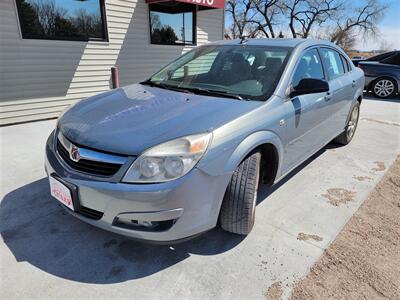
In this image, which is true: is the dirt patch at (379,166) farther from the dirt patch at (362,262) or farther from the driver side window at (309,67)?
the driver side window at (309,67)

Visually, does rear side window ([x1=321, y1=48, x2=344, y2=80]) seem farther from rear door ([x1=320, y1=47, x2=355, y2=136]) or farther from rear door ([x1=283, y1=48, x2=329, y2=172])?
rear door ([x1=283, y1=48, x2=329, y2=172])

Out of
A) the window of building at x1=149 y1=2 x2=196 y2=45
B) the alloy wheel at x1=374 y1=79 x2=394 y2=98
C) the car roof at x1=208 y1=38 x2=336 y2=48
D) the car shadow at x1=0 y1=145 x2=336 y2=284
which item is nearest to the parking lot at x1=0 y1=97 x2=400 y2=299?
the car shadow at x1=0 y1=145 x2=336 y2=284

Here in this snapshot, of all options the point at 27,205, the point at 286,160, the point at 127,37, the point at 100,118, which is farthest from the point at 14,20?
the point at 286,160

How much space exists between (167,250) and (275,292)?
2.72 feet

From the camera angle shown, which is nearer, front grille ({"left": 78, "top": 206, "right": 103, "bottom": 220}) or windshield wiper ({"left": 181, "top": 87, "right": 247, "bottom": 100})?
front grille ({"left": 78, "top": 206, "right": 103, "bottom": 220})

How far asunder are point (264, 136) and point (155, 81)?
1455mm

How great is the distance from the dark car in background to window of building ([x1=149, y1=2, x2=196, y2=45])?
5.76m

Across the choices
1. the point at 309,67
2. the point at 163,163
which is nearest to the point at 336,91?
the point at 309,67

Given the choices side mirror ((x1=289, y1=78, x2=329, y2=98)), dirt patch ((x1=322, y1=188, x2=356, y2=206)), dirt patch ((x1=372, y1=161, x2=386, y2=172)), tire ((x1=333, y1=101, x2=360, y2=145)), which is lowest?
dirt patch ((x1=372, y1=161, x2=386, y2=172))

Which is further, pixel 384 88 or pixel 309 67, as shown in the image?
pixel 384 88

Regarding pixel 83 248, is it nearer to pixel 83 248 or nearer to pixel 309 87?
pixel 83 248

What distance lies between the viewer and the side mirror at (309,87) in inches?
102

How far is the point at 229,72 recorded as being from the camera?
2818 millimetres

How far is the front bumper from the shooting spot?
1732 millimetres
